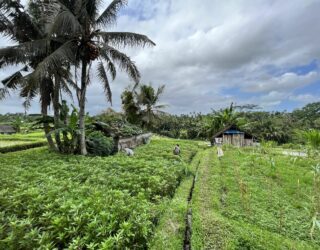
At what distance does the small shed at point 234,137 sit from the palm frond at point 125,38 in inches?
630

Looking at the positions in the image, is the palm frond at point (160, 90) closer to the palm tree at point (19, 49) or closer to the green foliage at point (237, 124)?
the green foliage at point (237, 124)

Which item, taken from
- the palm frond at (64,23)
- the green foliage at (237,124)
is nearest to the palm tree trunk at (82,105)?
the palm frond at (64,23)

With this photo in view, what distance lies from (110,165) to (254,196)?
4662 mm

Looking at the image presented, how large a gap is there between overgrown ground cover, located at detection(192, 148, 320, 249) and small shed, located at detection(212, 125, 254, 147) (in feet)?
48.9

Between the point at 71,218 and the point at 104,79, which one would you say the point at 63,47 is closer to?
the point at 104,79

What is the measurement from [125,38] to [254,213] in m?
8.75

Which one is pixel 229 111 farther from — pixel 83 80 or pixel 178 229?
pixel 178 229

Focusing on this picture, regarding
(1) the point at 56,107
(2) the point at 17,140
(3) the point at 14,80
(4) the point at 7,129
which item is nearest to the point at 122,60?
(1) the point at 56,107

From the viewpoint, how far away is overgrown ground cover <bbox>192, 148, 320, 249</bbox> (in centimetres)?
484

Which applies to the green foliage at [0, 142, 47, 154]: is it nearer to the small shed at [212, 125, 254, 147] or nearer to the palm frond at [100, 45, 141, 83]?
the palm frond at [100, 45, 141, 83]

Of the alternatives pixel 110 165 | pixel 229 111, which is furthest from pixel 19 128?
pixel 110 165

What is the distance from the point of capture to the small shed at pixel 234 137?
2538 cm

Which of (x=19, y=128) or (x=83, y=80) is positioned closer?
(x=83, y=80)

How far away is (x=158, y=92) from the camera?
101 ft
